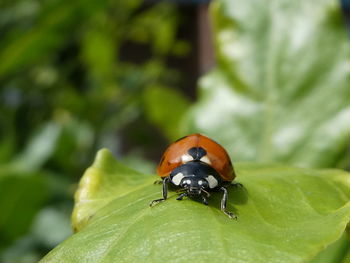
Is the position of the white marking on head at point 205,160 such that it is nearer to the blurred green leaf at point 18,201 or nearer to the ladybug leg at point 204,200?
the ladybug leg at point 204,200

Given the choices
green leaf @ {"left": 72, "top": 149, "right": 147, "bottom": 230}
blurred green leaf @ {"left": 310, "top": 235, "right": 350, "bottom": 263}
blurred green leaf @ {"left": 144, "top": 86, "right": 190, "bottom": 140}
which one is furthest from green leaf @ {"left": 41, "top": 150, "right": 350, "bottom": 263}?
blurred green leaf @ {"left": 144, "top": 86, "right": 190, "bottom": 140}

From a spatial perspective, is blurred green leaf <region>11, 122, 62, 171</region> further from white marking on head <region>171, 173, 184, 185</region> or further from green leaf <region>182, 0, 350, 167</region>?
white marking on head <region>171, 173, 184, 185</region>

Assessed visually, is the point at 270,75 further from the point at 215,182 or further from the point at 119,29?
the point at 119,29

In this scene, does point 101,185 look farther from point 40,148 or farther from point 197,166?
point 40,148

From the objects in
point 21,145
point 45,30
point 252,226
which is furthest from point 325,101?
point 21,145

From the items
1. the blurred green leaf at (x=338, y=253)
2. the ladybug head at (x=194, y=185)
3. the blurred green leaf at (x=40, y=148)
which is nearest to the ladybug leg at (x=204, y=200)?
the ladybug head at (x=194, y=185)

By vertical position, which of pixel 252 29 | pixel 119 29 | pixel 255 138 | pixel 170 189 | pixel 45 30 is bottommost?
pixel 170 189
